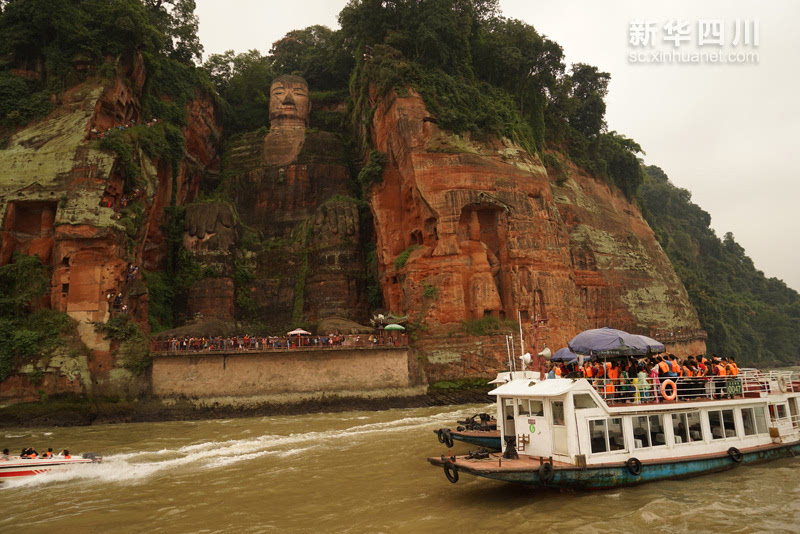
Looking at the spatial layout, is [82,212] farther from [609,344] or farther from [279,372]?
[609,344]

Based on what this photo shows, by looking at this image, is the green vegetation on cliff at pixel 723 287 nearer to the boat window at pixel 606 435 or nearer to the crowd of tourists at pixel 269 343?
the crowd of tourists at pixel 269 343

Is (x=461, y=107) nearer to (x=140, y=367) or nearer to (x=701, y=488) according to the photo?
(x=140, y=367)

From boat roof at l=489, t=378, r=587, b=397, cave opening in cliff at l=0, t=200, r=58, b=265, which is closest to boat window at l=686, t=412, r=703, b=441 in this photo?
boat roof at l=489, t=378, r=587, b=397

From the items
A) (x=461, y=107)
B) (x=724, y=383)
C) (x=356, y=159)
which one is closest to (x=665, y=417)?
(x=724, y=383)

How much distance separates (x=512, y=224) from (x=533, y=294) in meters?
4.83

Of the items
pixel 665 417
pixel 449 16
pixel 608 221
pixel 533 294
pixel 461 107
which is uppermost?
pixel 449 16

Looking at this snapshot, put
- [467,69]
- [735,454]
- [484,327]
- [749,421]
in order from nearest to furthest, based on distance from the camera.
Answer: [735,454] < [749,421] < [484,327] < [467,69]

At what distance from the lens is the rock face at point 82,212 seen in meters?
27.5

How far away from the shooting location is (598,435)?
12047 mm

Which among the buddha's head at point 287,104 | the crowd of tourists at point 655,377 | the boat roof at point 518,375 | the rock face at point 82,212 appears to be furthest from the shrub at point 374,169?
the crowd of tourists at point 655,377

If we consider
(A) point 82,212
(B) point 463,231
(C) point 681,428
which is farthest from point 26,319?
(C) point 681,428

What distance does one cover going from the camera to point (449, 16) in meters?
37.9

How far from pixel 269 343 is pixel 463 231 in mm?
14232

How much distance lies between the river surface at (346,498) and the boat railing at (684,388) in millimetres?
1943
